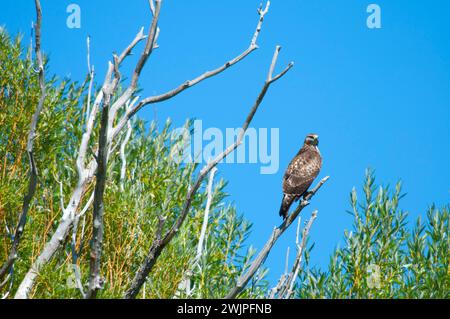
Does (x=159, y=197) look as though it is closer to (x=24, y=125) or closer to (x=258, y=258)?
(x=24, y=125)

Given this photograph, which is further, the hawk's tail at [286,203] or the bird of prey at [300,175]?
the bird of prey at [300,175]

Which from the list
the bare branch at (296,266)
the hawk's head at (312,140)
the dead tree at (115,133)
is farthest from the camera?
the hawk's head at (312,140)

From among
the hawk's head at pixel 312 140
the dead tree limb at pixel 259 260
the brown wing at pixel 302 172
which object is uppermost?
the hawk's head at pixel 312 140

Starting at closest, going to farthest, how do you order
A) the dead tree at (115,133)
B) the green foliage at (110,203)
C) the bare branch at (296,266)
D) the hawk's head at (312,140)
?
the dead tree at (115,133)
the bare branch at (296,266)
the green foliage at (110,203)
the hawk's head at (312,140)

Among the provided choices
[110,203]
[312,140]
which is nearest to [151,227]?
[110,203]

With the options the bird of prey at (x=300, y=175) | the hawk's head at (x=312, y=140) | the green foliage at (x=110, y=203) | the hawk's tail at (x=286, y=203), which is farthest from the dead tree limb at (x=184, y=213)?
the hawk's head at (x=312, y=140)

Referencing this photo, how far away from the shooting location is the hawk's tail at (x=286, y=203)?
42.8 feet

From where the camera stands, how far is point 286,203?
13.1 meters

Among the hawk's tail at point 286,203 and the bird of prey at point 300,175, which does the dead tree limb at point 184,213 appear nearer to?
the hawk's tail at point 286,203

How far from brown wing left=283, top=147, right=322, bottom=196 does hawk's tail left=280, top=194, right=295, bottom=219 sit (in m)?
0.11

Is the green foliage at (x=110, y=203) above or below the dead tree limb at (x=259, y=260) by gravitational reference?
above

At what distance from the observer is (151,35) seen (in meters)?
7.22
